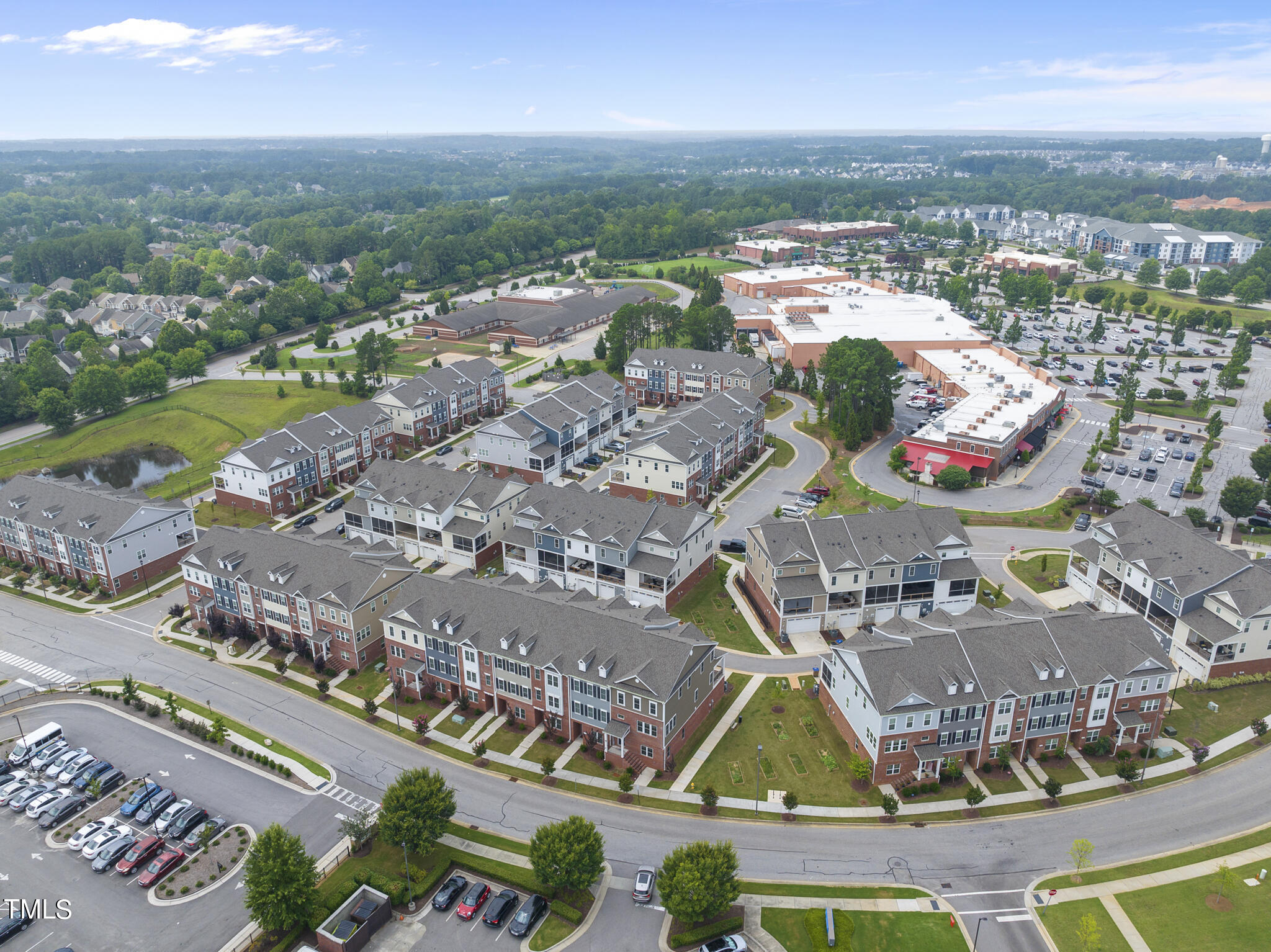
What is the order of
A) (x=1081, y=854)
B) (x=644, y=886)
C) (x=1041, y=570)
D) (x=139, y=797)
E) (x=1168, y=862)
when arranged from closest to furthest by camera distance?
(x=644, y=886) < (x=1081, y=854) < (x=1168, y=862) < (x=139, y=797) < (x=1041, y=570)

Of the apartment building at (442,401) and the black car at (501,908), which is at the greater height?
the apartment building at (442,401)

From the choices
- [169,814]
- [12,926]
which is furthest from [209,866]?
[12,926]

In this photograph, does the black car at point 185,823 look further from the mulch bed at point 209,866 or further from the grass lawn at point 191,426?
the grass lawn at point 191,426

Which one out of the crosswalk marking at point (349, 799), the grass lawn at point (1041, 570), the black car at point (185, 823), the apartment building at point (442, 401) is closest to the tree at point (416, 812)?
the crosswalk marking at point (349, 799)

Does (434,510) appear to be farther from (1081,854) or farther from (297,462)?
(1081,854)

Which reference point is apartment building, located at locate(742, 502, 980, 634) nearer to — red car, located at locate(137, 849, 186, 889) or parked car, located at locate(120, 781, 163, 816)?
red car, located at locate(137, 849, 186, 889)

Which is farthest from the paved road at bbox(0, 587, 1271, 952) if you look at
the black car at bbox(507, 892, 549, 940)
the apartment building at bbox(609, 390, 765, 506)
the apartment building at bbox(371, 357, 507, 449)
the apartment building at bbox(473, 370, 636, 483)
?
the apartment building at bbox(371, 357, 507, 449)
